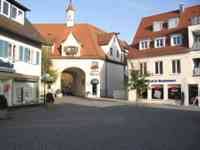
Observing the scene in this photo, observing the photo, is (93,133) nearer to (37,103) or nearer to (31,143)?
(31,143)

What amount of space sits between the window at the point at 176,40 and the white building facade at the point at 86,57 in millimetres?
13127

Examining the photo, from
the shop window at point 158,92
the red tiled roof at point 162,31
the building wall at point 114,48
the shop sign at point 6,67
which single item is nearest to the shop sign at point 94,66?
the building wall at point 114,48

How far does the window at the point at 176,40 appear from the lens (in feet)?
134

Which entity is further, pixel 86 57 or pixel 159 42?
pixel 86 57

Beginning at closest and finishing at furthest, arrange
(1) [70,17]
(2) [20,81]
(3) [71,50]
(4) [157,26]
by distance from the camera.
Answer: (2) [20,81], (4) [157,26], (3) [71,50], (1) [70,17]

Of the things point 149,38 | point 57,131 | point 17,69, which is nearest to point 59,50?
point 149,38


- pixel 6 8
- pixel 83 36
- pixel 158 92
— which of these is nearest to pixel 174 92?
pixel 158 92

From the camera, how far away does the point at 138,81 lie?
40188 mm

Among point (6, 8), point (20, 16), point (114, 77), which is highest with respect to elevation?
point (6, 8)

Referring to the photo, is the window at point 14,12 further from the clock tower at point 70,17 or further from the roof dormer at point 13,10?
the clock tower at point 70,17

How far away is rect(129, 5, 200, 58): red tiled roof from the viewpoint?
4088 centimetres

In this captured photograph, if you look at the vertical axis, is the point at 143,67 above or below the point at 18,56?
below

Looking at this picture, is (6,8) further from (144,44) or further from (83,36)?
(83,36)

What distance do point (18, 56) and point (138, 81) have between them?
55.7ft
